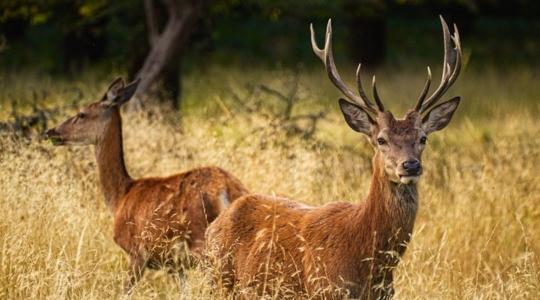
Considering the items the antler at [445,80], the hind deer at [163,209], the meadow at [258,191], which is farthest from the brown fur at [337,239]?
the hind deer at [163,209]

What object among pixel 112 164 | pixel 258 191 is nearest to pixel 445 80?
pixel 258 191

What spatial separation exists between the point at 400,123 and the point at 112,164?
2781 mm

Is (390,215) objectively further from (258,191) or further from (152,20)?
(152,20)

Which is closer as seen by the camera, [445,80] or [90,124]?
[445,80]

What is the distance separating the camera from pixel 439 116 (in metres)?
6.06

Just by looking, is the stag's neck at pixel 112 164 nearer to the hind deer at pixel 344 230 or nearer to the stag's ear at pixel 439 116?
the hind deer at pixel 344 230

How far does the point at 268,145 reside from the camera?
8977mm

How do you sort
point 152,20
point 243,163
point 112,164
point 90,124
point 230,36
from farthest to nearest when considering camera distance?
point 230,36 < point 152,20 < point 243,163 < point 90,124 < point 112,164

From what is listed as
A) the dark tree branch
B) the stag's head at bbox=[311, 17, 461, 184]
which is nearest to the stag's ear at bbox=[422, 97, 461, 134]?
the stag's head at bbox=[311, 17, 461, 184]

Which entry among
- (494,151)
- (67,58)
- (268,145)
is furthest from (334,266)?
(67,58)

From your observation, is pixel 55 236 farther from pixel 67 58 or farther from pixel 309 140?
pixel 67 58

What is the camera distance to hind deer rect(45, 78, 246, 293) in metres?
6.79

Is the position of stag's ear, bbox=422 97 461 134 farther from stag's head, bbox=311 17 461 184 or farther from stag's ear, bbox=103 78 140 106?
stag's ear, bbox=103 78 140 106

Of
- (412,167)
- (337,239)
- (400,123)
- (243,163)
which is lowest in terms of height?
(337,239)
